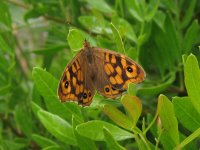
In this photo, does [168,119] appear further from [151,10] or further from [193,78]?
[151,10]

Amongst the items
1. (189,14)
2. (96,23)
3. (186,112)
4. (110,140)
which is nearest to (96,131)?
(110,140)

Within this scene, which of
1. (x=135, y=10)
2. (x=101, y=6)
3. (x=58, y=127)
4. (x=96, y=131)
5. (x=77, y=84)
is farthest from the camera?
(x=101, y=6)

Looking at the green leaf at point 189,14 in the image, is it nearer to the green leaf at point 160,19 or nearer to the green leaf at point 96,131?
the green leaf at point 160,19

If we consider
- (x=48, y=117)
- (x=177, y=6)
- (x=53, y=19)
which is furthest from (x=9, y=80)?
(x=177, y=6)

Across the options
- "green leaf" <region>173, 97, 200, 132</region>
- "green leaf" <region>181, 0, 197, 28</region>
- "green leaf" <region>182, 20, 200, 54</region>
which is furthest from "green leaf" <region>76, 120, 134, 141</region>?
"green leaf" <region>181, 0, 197, 28</region>

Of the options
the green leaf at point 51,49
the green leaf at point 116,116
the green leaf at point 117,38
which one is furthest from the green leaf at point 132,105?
the green leaf at point 51,49

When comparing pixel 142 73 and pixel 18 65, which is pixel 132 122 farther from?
pixel 18 65
